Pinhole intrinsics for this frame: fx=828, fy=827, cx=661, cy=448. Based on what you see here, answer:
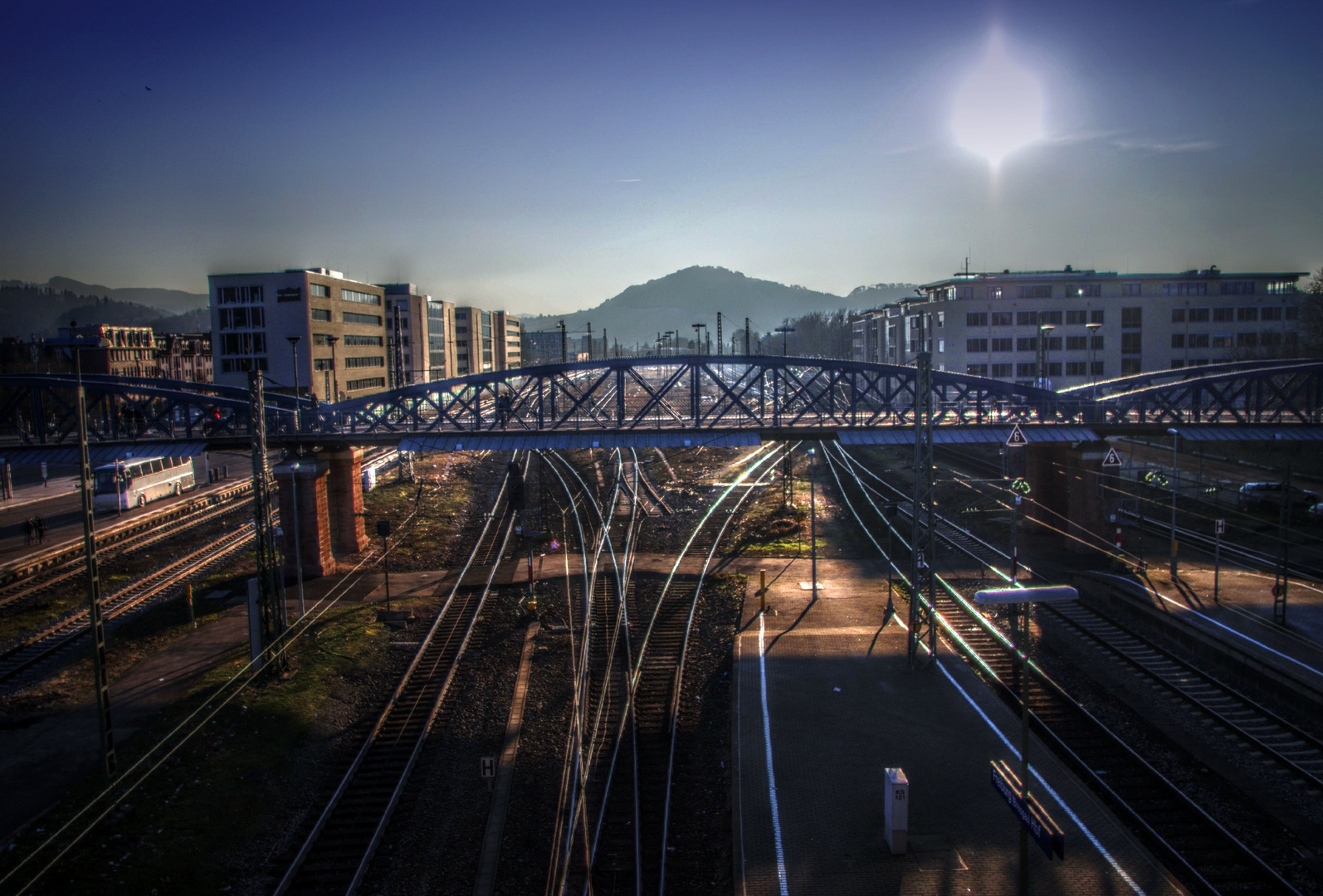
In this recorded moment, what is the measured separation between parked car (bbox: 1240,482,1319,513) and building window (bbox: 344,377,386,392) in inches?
2455

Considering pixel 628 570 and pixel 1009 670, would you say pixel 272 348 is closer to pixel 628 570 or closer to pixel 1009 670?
pixel 628 570

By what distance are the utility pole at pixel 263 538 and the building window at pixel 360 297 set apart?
5483 centimetres

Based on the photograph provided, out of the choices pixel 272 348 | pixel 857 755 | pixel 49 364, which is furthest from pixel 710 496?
pixel 49 364

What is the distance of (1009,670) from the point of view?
63.8 feet

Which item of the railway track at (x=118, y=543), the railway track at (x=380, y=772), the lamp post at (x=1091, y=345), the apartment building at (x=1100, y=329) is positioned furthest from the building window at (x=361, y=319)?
the lamp post at (x=1091, y=345)

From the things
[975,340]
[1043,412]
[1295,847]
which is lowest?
[1295,847]

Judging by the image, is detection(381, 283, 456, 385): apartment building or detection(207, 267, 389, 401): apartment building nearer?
detection(207, 267, 389, 401): apartment building

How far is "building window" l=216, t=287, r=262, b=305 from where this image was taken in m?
65.2

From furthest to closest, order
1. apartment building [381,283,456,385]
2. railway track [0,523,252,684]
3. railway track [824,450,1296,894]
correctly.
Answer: apartment building [381,283,456,385], railway track [0,523,252,684], railway track [824,450,1296,894]

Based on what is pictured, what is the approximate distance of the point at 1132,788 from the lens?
1420 centimetres

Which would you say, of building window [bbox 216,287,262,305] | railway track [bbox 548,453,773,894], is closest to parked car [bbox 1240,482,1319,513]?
railway track [bbox 548,453,773,894]

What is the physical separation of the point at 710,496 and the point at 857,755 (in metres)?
28.7

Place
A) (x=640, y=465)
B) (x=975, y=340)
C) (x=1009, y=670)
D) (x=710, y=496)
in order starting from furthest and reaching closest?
1. (x=975, y=340)
2. (x=640, y=465)
3. (x=710, y=496)
4. (x=1009, y=670)

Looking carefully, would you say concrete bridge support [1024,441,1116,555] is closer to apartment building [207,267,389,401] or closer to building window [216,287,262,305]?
apartment building [207,267,389,401]
